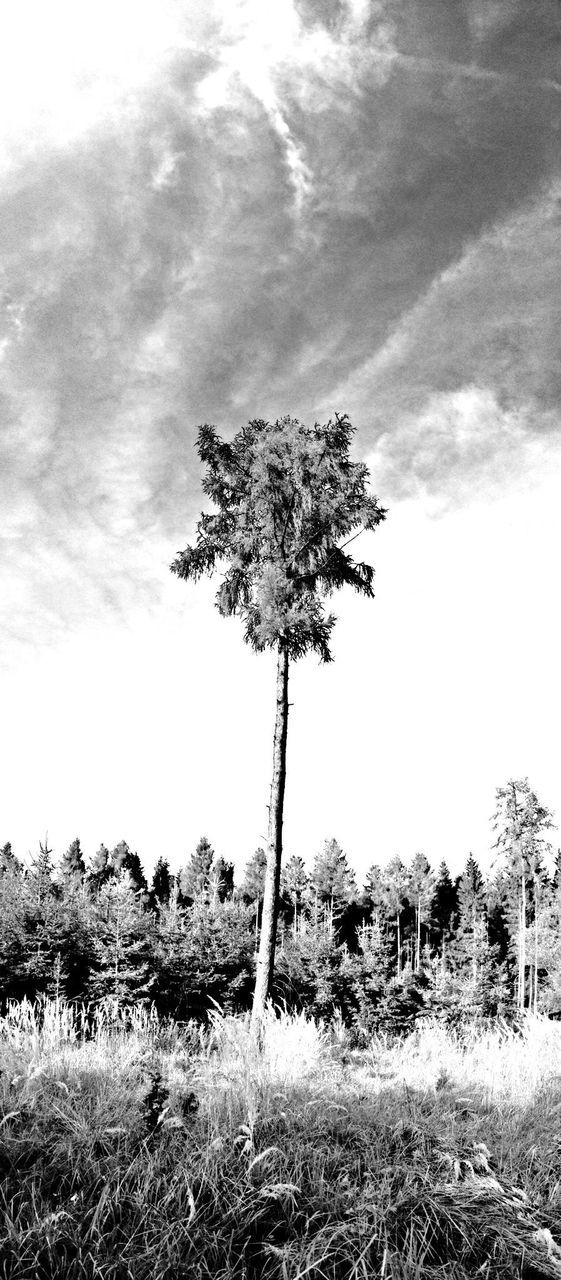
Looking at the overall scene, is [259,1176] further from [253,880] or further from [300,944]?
[253,880]

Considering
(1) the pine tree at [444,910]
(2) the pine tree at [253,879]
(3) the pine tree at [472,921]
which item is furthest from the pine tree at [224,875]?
(3) the pine tree at [472,921]

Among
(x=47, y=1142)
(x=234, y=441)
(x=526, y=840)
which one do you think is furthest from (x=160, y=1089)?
(x=526, y=840)

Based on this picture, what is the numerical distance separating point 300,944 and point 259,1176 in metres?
38.9

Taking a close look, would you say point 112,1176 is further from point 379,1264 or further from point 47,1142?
point 379,1264

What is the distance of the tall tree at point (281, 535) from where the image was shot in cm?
1089

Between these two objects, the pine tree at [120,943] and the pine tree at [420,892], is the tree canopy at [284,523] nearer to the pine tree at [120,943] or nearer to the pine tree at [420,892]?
the pine tree at [120,943]

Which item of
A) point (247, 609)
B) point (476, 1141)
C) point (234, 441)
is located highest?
point (234, 441)

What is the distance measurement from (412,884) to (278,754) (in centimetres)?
6971

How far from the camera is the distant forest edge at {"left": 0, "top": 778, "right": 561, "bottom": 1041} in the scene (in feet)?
63.5

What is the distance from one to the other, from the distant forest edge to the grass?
8.51 feet

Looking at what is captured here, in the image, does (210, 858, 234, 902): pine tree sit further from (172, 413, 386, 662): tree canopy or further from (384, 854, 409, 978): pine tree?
(172, 413, 386, 662): tree canopy

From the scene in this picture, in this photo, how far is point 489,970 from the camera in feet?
143

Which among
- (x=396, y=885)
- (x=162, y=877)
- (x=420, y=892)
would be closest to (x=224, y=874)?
(x=162, y=877)

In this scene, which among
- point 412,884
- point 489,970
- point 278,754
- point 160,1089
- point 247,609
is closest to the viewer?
point 160,1089
